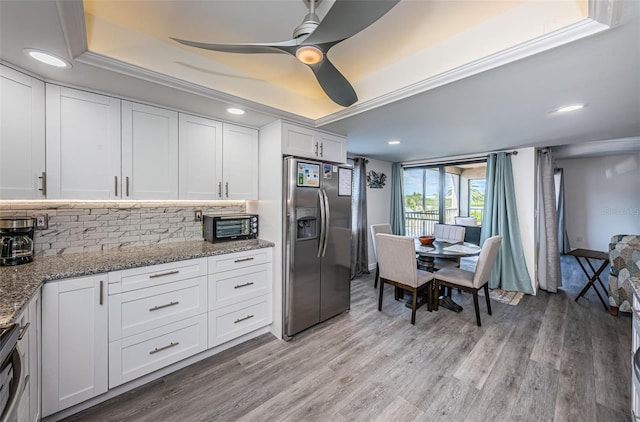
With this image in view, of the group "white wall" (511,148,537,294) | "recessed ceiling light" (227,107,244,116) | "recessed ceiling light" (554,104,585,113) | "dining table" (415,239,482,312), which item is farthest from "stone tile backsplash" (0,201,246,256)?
"white wall" (511,148,537,294)

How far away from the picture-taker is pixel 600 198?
565cm

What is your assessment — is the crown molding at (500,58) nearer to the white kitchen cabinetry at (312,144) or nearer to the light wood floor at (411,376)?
the white kitchen cabinetry at (312,144)

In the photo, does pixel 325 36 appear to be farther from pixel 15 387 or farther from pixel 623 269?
pixel 623 269

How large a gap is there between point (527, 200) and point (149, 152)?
498 cm

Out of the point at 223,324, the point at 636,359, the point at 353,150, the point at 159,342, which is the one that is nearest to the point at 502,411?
the point at 636,359

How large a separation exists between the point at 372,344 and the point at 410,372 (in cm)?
45

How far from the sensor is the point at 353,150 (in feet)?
13.5

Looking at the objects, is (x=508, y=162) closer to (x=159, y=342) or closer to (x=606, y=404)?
(x=606, y=404)

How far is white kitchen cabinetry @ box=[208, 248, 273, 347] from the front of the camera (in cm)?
224

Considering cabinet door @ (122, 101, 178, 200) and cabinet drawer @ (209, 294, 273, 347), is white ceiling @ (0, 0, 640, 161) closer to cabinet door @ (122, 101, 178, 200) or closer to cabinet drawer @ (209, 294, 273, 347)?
cabinet door @ (122, 101, 178, 200)

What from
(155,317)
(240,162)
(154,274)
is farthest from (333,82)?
(155,317)

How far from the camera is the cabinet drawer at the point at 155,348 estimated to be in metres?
1.78

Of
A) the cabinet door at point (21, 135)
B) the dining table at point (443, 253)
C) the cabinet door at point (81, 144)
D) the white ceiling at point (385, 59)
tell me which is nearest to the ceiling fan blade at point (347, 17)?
the white ceiling at point (385, 59)

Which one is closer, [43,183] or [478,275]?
[43,183]
